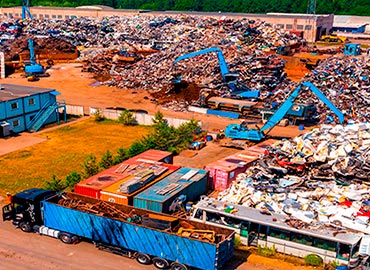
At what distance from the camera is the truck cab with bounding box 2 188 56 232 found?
23.6 metres

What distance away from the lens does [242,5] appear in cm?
13750

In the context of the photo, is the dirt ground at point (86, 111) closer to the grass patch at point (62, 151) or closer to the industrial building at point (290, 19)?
the grass patch at point (62, 151)

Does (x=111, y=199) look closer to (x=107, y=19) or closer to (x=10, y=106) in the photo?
(x=10, y=106)

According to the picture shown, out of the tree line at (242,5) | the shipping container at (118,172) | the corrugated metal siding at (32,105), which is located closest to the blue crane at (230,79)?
the corrugated metal siding at (32,105)

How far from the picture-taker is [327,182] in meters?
26.3

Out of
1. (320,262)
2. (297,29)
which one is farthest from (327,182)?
(297,29)

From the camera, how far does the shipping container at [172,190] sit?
23688 millimetres

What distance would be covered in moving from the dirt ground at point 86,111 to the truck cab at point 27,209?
0.56 metres

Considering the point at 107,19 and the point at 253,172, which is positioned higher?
the point at 107,19

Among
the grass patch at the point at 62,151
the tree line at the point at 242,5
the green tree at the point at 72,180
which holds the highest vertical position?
the tree line at the point at 242,5

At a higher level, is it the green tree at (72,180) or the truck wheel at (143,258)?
the green tree at (72,180)

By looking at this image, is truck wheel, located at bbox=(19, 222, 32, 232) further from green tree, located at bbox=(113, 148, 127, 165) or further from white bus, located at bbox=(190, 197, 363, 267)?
green tree, located at bbox=(113, 148, 127, 165)

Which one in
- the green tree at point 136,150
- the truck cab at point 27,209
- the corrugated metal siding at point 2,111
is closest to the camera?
the truck cab at point 27,209

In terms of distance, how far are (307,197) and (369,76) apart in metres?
27.4
